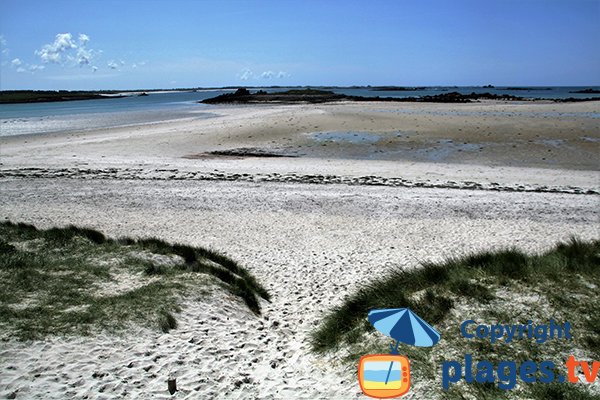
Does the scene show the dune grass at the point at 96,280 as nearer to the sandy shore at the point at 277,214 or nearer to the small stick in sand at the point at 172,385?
the sandy shore at the point at 277,214

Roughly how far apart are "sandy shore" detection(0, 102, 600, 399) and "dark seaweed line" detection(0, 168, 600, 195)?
88 mm

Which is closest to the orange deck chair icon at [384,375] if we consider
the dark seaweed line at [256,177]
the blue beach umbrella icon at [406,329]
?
the blue beach umbrella icon at [406,329]

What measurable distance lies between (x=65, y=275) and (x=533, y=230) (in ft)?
38.3

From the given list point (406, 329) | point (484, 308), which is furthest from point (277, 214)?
point (406, 329)

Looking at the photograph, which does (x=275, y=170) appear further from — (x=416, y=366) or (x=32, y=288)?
(x=416, y=366)

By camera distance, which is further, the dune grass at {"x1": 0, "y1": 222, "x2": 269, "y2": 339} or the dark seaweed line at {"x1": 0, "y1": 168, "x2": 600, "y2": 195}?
the dark seaweed line at {"x1": 0, "y1": 168, "x2": 600, "y2": 195}

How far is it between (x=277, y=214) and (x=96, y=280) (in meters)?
6.77

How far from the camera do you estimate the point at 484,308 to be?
20.8 ft

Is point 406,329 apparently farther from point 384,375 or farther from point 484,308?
point 484,308

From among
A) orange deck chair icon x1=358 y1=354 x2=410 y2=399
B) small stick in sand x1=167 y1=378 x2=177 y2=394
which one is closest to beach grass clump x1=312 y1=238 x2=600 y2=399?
orange deck chair icon x1=358 y1=354 x2=410 y2=399

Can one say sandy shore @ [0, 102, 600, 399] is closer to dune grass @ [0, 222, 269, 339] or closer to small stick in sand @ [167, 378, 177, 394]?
small stick in sand @ [167, 378, 177, 394]

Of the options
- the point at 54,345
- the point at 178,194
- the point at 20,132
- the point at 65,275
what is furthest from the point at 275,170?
the point at 20,132

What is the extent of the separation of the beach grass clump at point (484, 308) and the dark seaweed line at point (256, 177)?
9.22 m

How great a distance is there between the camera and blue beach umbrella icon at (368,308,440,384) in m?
5.05
